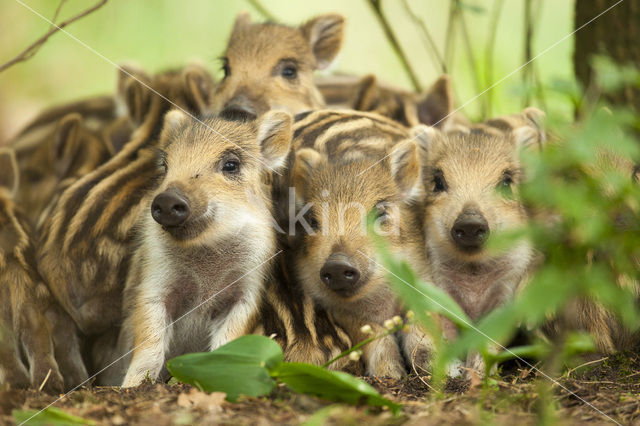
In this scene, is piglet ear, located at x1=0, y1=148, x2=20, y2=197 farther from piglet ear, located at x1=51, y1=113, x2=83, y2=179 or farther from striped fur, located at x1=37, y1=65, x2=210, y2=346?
piglet ear, located at x1=51, y1=113, x2=83, y2=179

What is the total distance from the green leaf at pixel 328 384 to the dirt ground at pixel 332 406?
3cm

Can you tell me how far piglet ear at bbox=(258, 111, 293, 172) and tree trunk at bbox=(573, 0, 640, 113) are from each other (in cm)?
201

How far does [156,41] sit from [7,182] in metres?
2.36

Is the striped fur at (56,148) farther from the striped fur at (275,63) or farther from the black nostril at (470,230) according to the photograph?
the black nostril at (470,230)

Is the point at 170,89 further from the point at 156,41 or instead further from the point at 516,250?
the point at 516,250

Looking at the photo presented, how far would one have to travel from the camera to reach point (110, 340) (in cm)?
375

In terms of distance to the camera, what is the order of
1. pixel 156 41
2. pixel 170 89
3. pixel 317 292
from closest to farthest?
pixel 317 292 → pixel 170 89 → pixel 156 41

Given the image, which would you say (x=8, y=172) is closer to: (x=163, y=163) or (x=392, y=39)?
(x=163, y=163)

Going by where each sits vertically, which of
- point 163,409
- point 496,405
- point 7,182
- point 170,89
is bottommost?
point 496,405

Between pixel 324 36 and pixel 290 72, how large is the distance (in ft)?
1.52

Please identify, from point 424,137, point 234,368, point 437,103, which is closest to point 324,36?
point 437,103

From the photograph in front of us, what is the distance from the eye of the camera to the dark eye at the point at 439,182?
373cm

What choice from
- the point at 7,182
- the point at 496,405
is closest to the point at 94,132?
the point at 7,182

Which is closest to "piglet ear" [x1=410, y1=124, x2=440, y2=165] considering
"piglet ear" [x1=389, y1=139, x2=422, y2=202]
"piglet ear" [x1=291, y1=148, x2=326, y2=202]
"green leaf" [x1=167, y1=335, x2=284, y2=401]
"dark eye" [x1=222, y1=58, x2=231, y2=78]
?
"piglet ear" [x1=389, y1=139, x2=422, y2=202]
